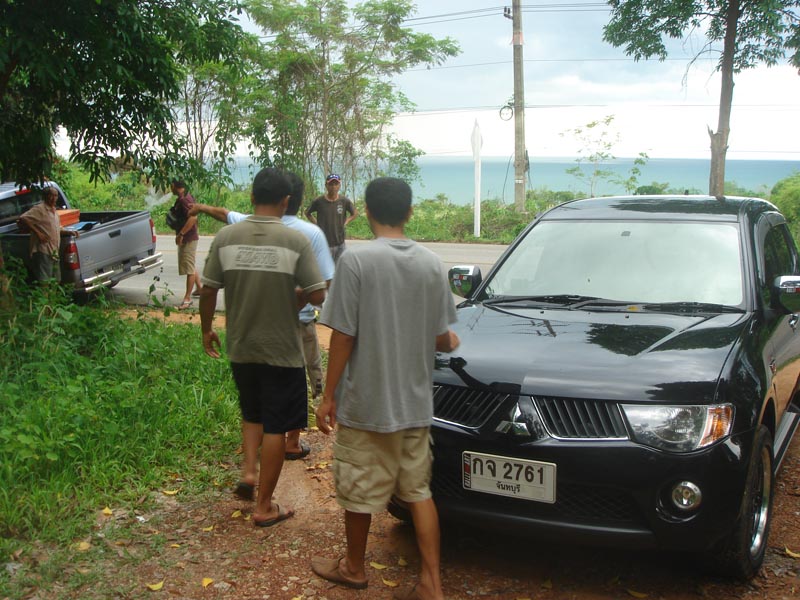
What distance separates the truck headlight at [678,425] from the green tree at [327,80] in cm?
1967

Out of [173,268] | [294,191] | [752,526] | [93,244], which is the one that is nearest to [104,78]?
[93,244]

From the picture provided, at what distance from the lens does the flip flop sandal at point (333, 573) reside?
139 inches

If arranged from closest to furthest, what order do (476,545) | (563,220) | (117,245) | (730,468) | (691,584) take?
(730,468) → (691,584) → (476,545) → (563,220) → (117,245)

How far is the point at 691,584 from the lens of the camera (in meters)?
3.58

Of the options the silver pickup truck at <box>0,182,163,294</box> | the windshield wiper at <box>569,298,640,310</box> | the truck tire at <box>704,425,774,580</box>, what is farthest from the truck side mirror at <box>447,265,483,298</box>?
the silver pickup truck at <box>0,182,163,294</box>

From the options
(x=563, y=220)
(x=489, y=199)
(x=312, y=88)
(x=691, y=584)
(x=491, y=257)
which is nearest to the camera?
(x=691, y=584)

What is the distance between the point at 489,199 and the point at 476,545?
66.9ft

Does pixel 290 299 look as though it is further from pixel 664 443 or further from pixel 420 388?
pixel 664 443

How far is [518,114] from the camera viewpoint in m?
21.5

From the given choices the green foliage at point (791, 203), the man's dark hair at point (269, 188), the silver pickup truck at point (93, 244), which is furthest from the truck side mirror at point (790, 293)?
the green foliage at point (791, 203)

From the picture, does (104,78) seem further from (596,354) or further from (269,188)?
(596,354)

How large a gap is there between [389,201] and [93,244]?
25.1 feet

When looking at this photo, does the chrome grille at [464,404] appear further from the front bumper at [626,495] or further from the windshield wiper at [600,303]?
the windshield wiper at [600,303]

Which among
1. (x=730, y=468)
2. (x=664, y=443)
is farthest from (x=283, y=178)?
(x=730, y=468)
